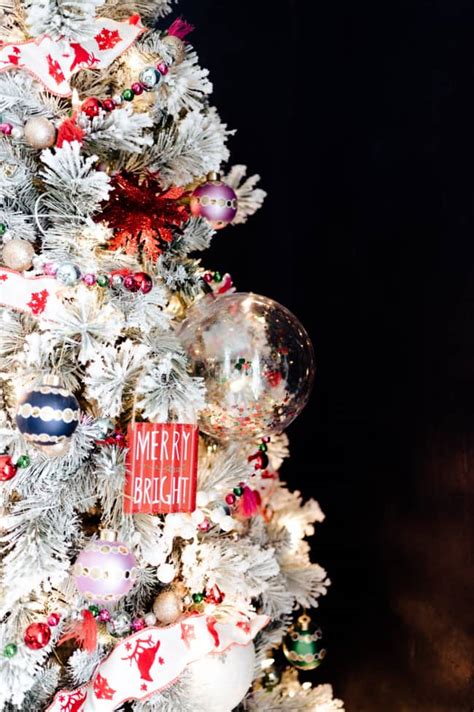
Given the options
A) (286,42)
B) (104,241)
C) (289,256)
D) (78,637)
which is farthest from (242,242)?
(78,637)

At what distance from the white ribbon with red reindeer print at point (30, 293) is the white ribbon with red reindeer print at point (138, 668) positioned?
19.6 inches

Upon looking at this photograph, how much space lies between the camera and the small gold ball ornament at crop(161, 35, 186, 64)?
1185 mm

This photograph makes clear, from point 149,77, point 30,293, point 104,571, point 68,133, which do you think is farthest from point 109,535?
point 149,77

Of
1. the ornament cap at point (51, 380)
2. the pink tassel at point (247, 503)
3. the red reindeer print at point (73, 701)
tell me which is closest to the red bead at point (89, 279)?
the ornament cap at point (51, 380)

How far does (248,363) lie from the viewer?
1.04m

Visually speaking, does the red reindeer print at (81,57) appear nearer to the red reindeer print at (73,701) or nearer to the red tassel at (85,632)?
the red tassel at (85,632)

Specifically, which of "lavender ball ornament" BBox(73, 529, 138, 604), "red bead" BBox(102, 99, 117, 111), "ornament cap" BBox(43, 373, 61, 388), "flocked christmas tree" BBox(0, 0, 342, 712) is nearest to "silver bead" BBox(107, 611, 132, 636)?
"flocked christmas tree" BBox(0, 0, 342, 712)

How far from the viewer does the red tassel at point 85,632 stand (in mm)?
1024

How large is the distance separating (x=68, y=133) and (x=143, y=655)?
78cm

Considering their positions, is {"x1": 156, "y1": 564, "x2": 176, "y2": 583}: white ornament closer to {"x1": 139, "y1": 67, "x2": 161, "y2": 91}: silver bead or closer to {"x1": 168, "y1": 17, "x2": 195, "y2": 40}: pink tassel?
{"x1": 139, "y1": 67, "x2": 161, "y2": 91}: silver bead

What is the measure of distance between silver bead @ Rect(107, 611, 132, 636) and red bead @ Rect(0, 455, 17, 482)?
277 mm

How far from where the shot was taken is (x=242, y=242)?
6.36ft

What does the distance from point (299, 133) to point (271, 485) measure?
98cm

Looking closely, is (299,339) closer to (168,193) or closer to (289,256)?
(168,193)
